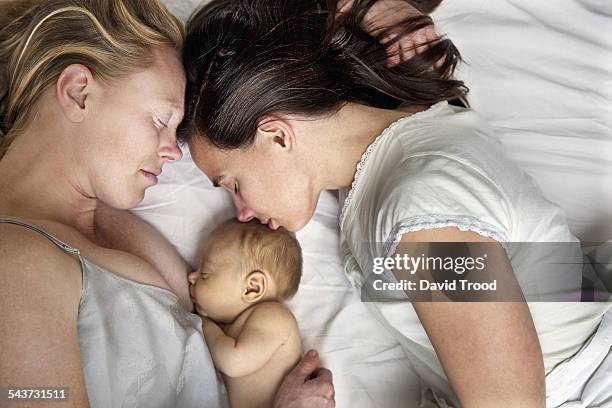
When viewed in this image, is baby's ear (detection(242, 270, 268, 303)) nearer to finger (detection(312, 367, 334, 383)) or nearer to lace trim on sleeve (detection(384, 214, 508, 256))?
finger (detection(312, 367, 334, 383))

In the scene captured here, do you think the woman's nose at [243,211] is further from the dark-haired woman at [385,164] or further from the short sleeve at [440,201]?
the short sleeve at [440,201]

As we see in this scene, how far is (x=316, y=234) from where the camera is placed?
0.92m

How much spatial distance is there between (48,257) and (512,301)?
1.60 feet

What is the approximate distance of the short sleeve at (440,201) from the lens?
2.06ft

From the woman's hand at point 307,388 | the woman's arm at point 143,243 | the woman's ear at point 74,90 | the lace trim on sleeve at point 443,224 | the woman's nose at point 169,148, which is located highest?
the woman's ear at point 74,90

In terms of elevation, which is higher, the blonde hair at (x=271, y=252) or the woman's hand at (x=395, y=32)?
the woman's hand at (x=395, y=32)

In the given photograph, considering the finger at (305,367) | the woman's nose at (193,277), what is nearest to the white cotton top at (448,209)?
the finger at (305,367)

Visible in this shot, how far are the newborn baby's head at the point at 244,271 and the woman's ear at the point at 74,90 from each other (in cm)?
25

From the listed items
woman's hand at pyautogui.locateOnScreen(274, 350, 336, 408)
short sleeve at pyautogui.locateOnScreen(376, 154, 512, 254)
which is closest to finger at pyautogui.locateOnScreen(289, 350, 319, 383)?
woman's hand at pyautogui.locateOnScreen(274, 350, 336, 408)

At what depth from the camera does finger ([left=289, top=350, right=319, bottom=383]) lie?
0.79 m

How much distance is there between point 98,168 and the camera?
0.74 metres

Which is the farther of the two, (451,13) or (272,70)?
(451,13)

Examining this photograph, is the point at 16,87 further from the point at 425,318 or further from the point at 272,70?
the point at 425,318

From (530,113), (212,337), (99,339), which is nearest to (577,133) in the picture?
(530,113)
